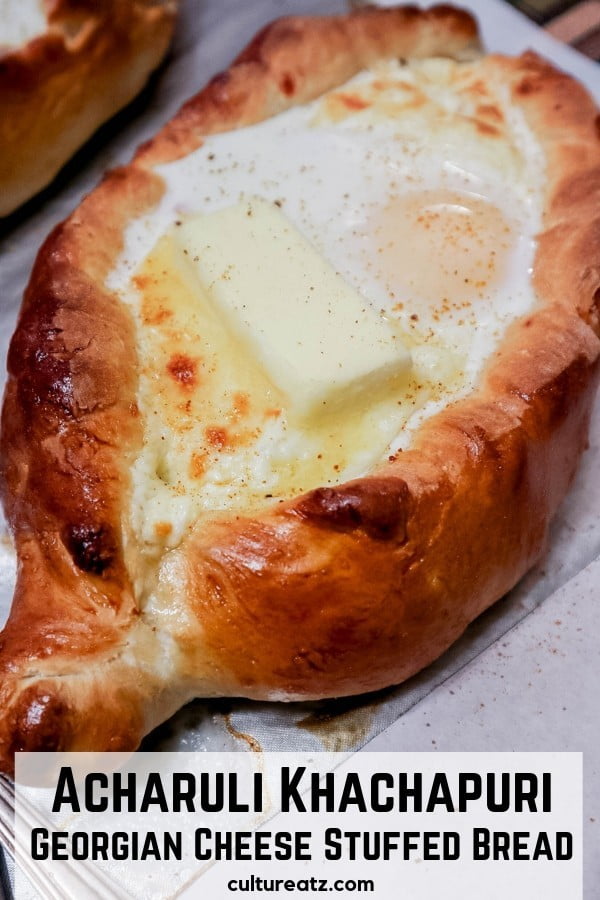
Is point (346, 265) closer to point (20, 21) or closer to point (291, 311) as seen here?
point (291, 311)

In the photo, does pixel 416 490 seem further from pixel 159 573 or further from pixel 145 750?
pixel 145 750

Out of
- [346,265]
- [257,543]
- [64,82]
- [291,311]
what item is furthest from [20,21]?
[257,543]

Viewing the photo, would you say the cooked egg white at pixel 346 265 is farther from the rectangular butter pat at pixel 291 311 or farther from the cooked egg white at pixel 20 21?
the cooked egg white at pixel 20 21

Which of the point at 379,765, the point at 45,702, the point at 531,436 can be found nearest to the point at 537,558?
the point at 531,436

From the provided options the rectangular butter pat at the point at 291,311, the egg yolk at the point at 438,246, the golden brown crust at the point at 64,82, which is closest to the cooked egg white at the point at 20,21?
the golden brown crust at the point at 64,82

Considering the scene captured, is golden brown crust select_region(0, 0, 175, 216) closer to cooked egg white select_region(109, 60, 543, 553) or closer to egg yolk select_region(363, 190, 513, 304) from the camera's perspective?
cooked egg white select_region(109, 60, 543, 553)
